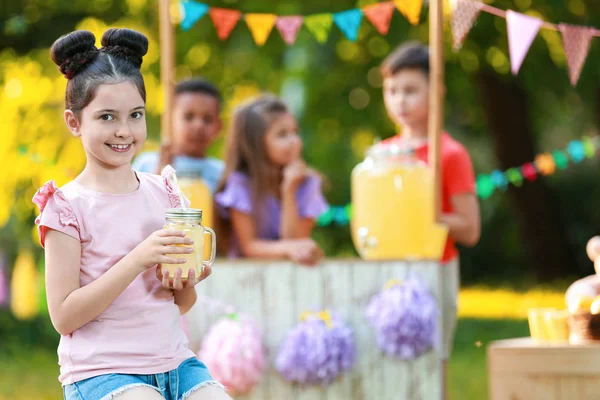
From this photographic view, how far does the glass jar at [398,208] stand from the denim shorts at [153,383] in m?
1.87

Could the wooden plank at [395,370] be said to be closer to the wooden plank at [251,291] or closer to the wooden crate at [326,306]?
the wooden crate at [326,306]

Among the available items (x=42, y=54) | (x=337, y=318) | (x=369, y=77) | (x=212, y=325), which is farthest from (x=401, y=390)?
(x=42, y=54)

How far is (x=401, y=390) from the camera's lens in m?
4.08

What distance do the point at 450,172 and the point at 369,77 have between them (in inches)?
200

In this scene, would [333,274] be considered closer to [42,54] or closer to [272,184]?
[272,184]

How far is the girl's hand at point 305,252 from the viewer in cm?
413

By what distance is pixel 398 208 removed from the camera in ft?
13.5

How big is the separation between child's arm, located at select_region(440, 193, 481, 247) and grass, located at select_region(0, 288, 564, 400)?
2.82ft

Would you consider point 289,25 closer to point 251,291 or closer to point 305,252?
point 305,252

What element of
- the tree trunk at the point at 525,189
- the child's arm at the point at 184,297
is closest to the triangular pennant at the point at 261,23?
the child's arm at the point at 184,297

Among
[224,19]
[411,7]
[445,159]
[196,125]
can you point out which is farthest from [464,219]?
[224,19]

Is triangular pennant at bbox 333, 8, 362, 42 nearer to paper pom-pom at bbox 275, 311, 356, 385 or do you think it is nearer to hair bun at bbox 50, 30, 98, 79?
paper pom-pom at bbox 275, 311, 356, 385

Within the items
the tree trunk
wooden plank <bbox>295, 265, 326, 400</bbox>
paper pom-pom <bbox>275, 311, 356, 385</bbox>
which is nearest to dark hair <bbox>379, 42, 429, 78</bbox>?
wooden plank <bbox>295, 265, 326, 400</bbox>

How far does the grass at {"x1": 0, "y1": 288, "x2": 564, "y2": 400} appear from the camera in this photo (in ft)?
21.2
